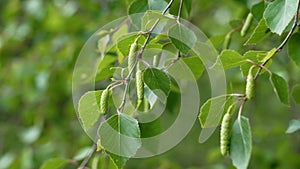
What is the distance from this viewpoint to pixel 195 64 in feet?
3.07

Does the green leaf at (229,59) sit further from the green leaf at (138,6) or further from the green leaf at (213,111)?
the green leaf at (138,6)

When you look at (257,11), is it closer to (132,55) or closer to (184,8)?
(184,8)

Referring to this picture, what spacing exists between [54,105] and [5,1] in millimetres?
745

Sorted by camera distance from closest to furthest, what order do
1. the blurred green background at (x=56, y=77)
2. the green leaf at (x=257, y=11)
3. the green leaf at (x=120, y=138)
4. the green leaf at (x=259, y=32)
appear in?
the green leaf at (x=120, y=138), the green leaf at (x=259, y=32), the green leaf at (x=257, y=11), the blurred green background at (x=56, y=77)

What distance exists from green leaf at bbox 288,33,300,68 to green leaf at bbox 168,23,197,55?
21 centimetres

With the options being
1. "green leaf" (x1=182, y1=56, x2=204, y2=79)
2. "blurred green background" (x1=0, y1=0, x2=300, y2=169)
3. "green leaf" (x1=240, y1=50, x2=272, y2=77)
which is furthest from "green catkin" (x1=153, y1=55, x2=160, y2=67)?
"blurred green background" (x1=0, y1=0, x2=300, y2=169)

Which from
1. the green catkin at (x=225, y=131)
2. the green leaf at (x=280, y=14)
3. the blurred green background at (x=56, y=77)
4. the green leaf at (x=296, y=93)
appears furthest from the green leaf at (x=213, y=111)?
the blurred green background at (x=56, y=77)

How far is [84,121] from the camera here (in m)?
0.83

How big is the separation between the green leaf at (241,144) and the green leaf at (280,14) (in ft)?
0.46

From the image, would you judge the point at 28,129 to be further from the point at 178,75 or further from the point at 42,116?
the point at 178,75

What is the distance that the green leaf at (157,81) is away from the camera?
2.50ft

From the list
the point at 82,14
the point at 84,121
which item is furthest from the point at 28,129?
the point at 84,121

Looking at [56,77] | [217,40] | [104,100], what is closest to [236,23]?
[217,40]

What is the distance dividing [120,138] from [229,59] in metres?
0.21
